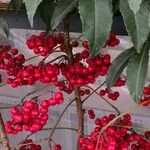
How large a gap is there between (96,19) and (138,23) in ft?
0.22

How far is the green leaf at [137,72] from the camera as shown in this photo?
729 mm

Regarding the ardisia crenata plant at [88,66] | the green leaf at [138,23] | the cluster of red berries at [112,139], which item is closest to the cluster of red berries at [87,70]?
the ardisia crenata plant at [88,66]

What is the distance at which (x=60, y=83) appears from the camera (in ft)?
3.21

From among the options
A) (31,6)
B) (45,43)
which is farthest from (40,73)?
(31,6)

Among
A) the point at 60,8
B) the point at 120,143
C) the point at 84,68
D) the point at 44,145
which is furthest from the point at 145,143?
the point at 44,145

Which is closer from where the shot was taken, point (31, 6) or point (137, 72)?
point (31, 6)

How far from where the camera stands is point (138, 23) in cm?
64

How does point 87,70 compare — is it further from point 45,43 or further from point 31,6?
point 31,6

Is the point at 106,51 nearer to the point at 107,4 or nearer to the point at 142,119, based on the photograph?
the point at 142,119

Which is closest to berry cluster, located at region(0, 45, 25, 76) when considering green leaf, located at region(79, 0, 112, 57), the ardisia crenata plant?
the ardisia crenata plant

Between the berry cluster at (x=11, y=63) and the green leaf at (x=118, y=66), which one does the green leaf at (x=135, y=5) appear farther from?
the berry cluster at (x=11, y=63)

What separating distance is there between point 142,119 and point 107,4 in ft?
2.69

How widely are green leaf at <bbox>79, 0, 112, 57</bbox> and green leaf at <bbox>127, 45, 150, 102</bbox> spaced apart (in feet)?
0.39

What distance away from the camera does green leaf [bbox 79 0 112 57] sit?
Answer: 65 centimetres
